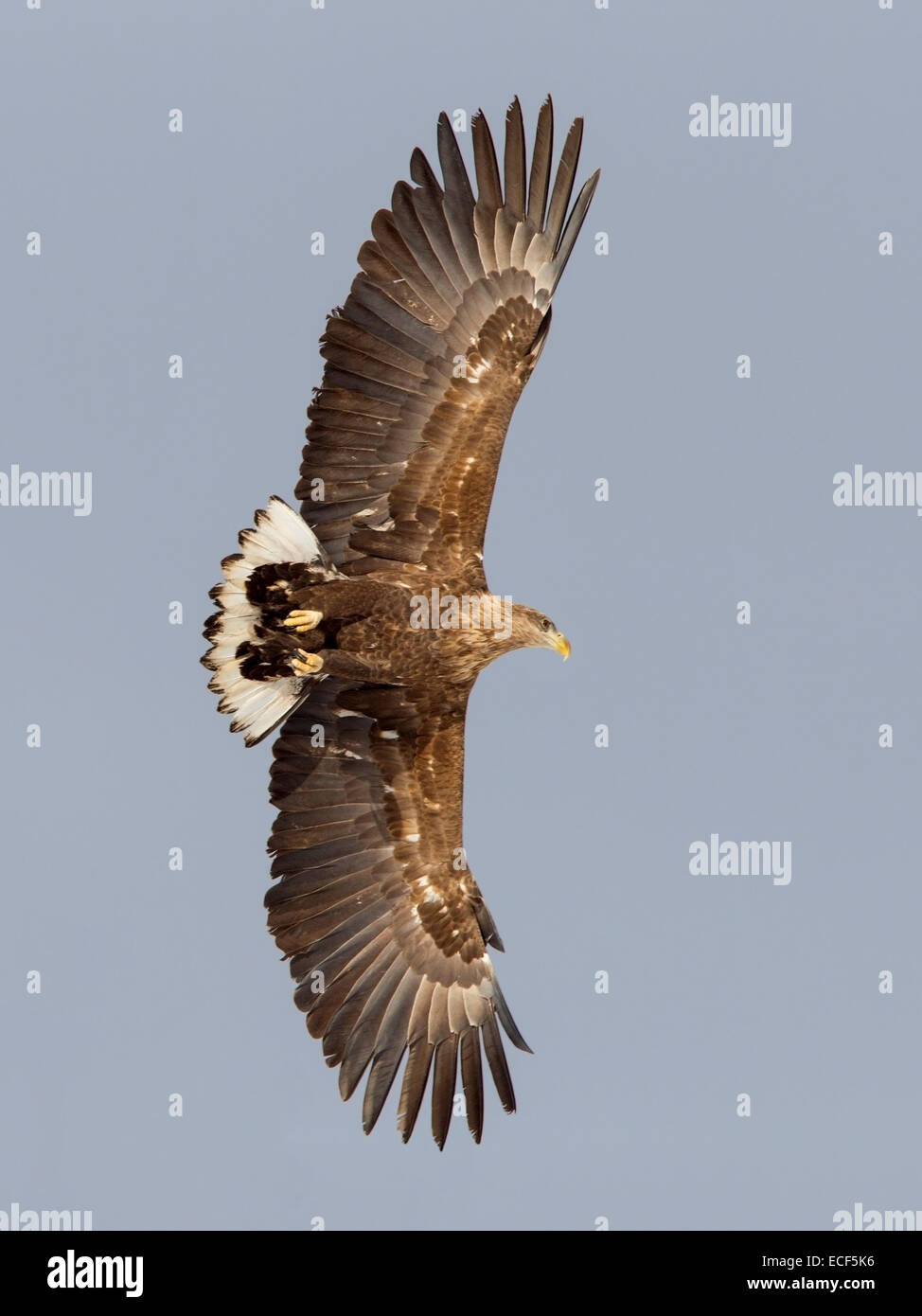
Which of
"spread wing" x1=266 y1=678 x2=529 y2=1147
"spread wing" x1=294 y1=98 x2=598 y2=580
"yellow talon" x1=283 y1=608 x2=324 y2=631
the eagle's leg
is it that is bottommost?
"spread wing" x1=266 y1=678 x2=529 y2=1147

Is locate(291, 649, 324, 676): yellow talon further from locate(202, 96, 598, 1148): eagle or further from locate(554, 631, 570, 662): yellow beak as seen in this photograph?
locate(554, 631, 570, 662): yellow beak

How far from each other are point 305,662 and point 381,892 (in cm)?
211

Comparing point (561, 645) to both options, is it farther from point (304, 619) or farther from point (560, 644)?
point (304, 619)

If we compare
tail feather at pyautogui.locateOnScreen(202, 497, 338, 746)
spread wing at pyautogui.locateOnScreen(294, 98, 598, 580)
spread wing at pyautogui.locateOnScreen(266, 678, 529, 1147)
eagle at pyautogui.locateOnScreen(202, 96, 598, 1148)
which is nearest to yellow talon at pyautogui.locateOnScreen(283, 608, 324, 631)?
eagle at pyautogui.locateOnScreen(202, 96, 598, 1148)

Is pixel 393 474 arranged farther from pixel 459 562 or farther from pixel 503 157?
pixel 503 157

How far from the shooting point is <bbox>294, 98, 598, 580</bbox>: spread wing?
68.1 ft

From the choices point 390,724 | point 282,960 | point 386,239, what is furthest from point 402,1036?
point 386,239

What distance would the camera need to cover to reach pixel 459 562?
21.2m

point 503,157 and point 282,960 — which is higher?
point 503,157

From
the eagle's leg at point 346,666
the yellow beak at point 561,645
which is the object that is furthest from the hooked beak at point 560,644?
the eagle's leg at point 346,666

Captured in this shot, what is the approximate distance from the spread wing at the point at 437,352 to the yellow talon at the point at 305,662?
75 cm

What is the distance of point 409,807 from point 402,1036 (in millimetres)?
1792

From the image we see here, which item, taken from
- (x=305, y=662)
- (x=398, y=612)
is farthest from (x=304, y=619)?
(x=398, y=612)

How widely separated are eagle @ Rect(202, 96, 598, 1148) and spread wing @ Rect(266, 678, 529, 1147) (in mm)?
17
